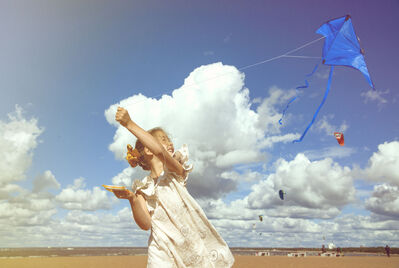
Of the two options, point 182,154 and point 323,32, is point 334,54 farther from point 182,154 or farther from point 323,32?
point 182,154

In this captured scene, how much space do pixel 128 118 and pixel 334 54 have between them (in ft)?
11.2

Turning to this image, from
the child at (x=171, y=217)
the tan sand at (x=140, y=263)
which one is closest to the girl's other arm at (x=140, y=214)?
the child at (x=171, y=217)

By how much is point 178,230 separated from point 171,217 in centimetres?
13

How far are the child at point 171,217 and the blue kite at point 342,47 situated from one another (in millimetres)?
2241

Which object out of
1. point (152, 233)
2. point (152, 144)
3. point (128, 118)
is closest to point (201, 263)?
point (152, 233)

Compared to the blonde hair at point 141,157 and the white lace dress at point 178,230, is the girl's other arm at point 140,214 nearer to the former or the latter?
the white lace dress at point 178,230

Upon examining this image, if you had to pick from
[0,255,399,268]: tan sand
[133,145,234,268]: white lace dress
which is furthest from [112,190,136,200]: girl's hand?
[0,255,399,268]: tan sand

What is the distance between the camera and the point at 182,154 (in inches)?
120

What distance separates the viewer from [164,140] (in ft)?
10.7

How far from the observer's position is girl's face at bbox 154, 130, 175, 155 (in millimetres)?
3229

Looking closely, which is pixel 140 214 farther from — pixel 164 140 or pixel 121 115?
pixel 121 115

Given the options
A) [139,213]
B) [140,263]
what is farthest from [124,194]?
[140,263]

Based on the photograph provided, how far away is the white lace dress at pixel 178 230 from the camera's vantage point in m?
2.73

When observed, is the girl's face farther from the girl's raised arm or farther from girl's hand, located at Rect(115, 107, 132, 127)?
girl's hand, located at Rect(115, 107, 132, 127)
